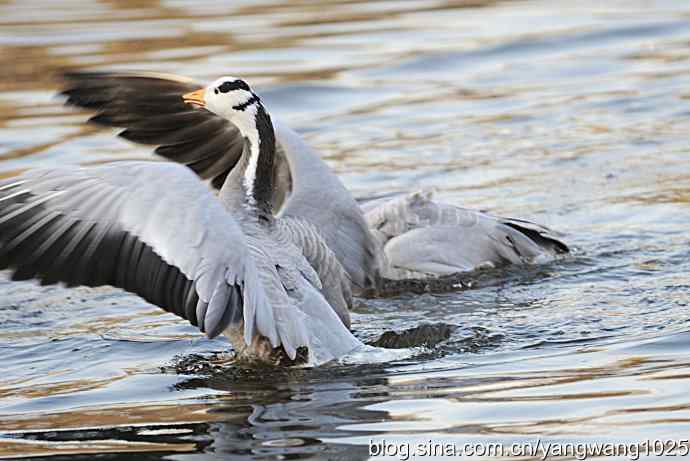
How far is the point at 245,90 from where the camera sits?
782 cm

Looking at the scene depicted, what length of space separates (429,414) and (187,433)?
1.06 meters

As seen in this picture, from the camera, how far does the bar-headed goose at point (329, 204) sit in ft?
28.3

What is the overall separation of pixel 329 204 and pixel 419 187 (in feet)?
11.8


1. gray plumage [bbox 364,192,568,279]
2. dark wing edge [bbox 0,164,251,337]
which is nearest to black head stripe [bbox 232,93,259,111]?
dark wing edge [bbox 0,164,251,337]

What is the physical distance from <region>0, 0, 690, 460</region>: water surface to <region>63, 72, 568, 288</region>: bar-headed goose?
28cm

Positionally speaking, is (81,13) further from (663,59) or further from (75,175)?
(75,175)

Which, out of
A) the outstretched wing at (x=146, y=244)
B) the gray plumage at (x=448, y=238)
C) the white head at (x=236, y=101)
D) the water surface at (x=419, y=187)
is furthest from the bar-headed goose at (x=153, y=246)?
the gray plumage at (x=448, y=238)

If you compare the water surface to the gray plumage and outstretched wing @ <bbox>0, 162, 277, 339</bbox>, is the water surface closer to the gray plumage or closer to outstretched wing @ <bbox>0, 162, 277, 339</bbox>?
the gray plumage

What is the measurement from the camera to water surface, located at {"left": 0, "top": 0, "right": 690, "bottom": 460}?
249 inches

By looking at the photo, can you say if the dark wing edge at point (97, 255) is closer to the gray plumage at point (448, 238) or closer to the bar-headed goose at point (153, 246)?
the bar-headed goose at point (153, 246)

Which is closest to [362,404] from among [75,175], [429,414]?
[429,414]

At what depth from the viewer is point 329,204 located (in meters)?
8.58

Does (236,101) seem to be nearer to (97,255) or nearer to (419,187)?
(97,255)

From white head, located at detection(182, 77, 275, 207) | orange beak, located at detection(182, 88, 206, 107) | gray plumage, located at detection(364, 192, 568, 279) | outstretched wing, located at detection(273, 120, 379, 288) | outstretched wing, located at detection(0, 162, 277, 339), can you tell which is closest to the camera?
outstretched wing, located at detection(0, 162, 277, 339)
